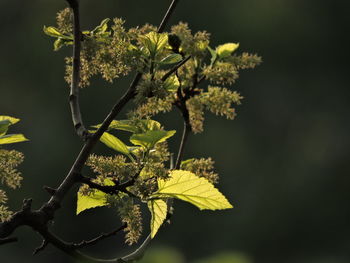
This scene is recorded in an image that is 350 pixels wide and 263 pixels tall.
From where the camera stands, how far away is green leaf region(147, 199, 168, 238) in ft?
4.46

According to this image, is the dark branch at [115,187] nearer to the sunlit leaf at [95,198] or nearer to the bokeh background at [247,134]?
the sunlit leaf at [95,198]

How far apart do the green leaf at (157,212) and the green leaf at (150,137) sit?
0.36ft

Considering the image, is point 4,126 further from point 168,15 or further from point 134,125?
point 168,15

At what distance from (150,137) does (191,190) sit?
0.13 meters

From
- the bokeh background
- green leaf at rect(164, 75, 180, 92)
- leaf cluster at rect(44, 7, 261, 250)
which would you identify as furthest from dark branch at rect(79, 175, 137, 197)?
the bokeh background

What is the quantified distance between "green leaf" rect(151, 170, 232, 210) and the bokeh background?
39.5ft

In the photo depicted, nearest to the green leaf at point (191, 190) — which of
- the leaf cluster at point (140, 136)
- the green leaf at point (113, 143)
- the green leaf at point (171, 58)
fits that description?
the leaf cluster at point (140, 136)

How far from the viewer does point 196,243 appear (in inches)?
601

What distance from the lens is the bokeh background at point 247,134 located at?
1475 cm

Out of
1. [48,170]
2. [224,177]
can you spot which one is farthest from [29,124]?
[224,177]

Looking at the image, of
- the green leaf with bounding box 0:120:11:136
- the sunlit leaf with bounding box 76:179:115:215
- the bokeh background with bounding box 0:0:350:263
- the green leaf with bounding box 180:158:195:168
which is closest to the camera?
the green leaf with bounding box 0:120:11:136

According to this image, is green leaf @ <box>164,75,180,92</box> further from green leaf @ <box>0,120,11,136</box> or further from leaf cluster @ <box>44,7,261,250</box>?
green leaf @ <box>0,120,11,136</box>

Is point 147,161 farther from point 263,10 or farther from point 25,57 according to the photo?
point 263,10

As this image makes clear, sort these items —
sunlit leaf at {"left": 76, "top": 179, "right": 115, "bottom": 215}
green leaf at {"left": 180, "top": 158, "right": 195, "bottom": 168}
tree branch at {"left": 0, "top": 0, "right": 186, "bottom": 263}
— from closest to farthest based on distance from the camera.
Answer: tree branch at {"left": 0, "top": 0, "right": 186, "bottom": 263}, sunlit leaf at {"left": 76, "top": 179, "right": 115, "bottom": 215}, green leaf at {"left": 180, "top": 158, "right": 195, "bottom": 168}
